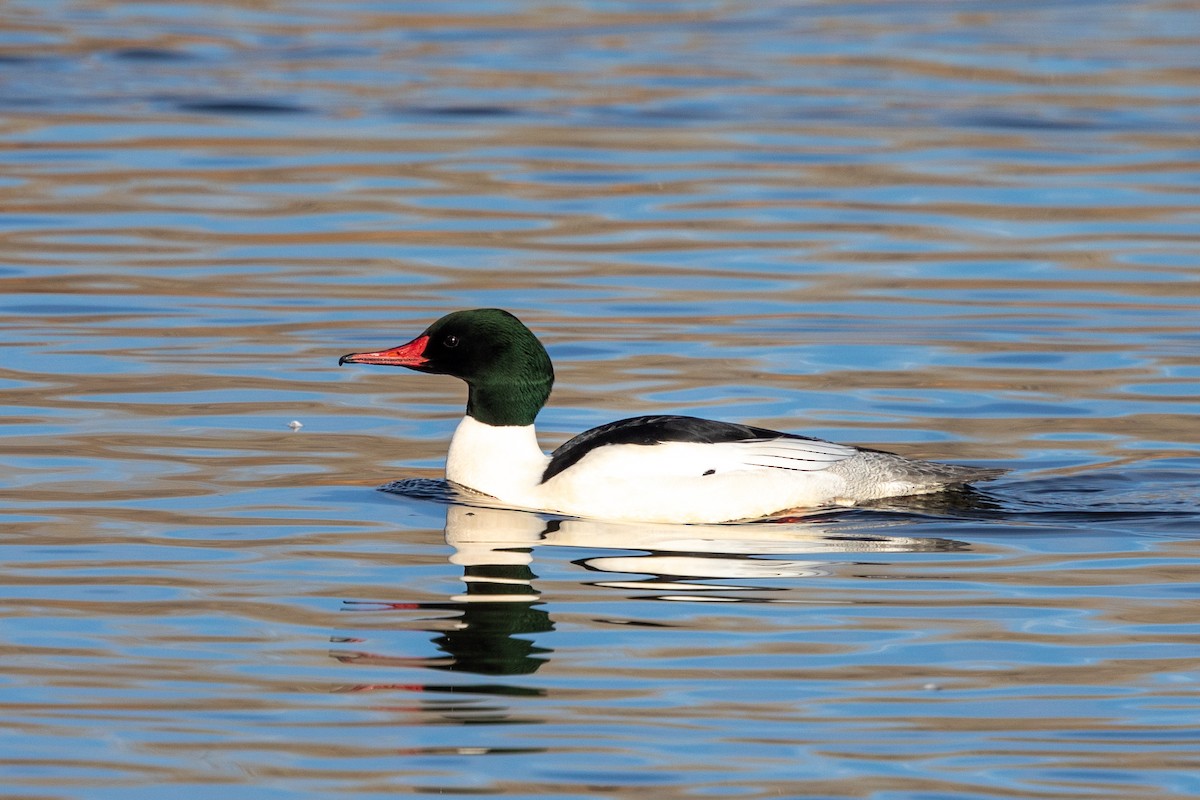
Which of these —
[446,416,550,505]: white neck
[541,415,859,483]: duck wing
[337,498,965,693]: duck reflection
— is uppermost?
[541,415,859,483]: duck wing

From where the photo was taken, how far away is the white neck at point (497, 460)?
29.9 feet

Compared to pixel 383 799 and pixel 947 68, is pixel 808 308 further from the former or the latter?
pixel 947 68

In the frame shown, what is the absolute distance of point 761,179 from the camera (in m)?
17.5

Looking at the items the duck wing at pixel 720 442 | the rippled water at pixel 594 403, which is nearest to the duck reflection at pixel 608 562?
the rippled water at pixel 594 403

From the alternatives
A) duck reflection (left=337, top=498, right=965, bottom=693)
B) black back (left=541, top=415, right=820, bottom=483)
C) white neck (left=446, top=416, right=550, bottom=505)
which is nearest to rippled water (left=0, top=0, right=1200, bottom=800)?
duck reflection (left=337, top=498, right=965, bottom=693)

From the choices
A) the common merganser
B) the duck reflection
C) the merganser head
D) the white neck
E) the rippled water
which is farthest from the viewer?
the merganser head

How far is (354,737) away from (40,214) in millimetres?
10802

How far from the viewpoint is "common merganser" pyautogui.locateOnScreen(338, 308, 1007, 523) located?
8.78 metres

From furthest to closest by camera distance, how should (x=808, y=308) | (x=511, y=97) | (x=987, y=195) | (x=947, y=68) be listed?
(x=947, y=68), (x=511, y=97), (x=987, y=195), (x=808, y=308)

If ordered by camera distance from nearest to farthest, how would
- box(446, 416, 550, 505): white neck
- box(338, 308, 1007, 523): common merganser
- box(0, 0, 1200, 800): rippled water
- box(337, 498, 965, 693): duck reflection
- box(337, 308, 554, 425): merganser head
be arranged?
box(0, 0, 1200, 800): rippled water → box(337, 498, 965, 693): duck reflection → box(338, 308, 1007, 523): common merganser → box(446, 416, 550, 505): white neck → box(337, 308, 554, 425): merganser head

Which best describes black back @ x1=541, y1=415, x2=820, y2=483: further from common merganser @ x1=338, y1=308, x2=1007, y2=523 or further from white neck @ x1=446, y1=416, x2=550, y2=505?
white neck @ x1=446, y1=416, x2=550, y2=505

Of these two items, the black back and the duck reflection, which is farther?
the black back

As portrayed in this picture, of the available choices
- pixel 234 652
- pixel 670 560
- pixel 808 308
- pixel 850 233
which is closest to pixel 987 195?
pixel 850 233

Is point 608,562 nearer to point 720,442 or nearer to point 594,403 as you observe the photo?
point 720,442
